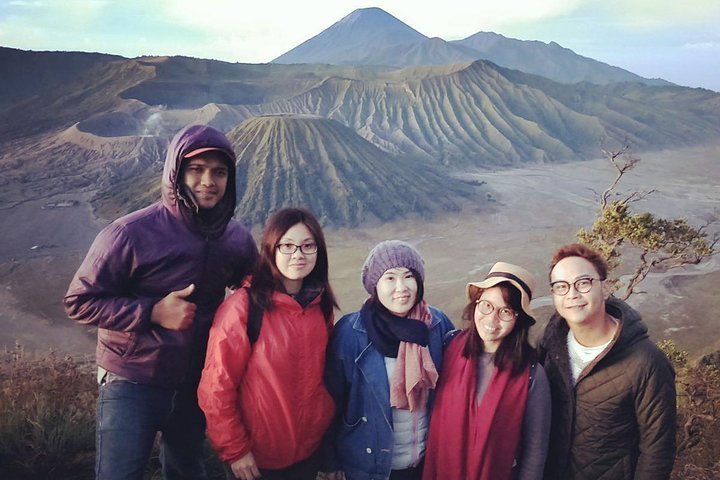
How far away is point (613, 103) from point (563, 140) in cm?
1092

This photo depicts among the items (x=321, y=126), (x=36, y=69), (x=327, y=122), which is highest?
(x=36, y=69)

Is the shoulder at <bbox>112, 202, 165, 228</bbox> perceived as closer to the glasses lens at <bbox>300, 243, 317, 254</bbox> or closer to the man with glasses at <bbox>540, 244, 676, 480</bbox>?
the glasses lens at <bbox>300, 243, 317, 254</bbox>

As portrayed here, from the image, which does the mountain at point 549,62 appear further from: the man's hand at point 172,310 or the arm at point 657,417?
the man's hand at point 172,310

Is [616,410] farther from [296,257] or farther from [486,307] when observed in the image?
[296,257]

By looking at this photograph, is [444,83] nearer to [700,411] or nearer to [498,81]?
[498,81]

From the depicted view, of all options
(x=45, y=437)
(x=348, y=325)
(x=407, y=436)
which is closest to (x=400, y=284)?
(x=348, y=325)

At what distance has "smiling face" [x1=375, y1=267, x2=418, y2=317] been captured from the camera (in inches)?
79.7

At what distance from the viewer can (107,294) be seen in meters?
1.93

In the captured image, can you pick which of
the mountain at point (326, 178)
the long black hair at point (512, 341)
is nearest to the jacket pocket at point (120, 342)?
the long black hair at point (512, 341)

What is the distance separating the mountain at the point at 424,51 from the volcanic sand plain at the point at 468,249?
169ft

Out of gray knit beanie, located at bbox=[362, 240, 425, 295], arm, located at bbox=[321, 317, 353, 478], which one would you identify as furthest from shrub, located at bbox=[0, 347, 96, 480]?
gray knit beanie, located at bbox=[362, 240, 425, 295]

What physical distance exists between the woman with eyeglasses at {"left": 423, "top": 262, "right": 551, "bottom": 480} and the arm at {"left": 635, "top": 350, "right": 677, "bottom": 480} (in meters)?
0.32

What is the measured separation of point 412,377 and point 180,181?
1168 millimetres

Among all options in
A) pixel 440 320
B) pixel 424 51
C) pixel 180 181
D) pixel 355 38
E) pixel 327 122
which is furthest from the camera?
pixel 355 38
